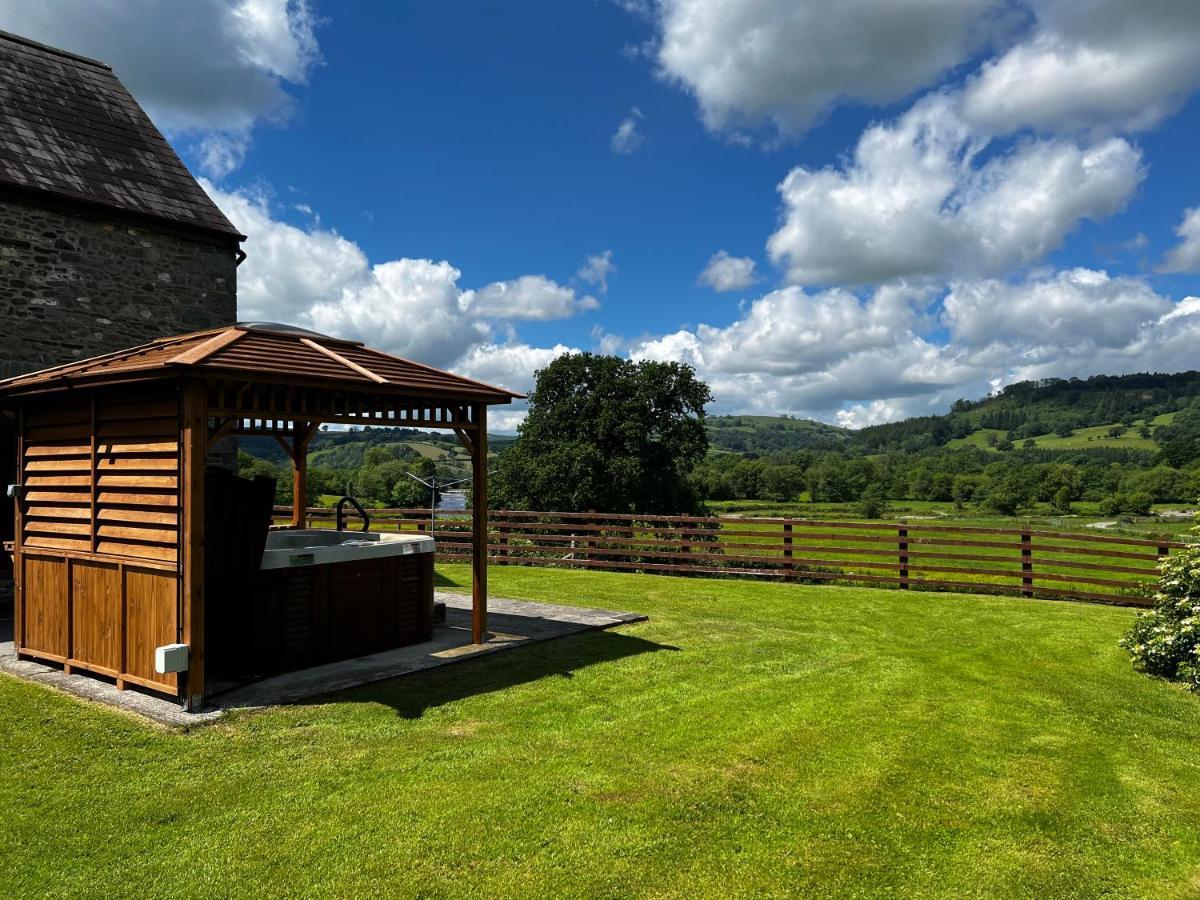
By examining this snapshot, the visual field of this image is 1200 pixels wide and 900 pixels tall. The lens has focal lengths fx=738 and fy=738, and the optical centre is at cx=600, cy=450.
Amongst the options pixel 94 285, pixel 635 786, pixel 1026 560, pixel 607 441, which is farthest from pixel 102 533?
pixel 607 441

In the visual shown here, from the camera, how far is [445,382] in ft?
24.1

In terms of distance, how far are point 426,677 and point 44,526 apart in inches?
152

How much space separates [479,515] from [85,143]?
28.5 ft

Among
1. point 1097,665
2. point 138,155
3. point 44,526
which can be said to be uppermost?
point 138,155

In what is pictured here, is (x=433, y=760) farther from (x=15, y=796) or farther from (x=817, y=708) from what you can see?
(x=817, y=708)

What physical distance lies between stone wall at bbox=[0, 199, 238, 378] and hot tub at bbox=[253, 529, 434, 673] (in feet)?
17.6

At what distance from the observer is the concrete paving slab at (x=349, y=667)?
5.57 metres

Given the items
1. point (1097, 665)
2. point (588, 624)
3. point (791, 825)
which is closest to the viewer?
point (791, 825)

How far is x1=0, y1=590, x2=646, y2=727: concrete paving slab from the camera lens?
5.57 m

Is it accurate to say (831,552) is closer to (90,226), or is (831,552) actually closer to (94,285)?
(94,285)

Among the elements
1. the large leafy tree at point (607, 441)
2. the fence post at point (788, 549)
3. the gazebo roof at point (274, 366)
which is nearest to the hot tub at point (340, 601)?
the gazebo roof at point (274, 366)

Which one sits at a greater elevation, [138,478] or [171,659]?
[138,478]

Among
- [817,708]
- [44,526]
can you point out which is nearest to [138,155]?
[44,526]

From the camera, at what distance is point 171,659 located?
209 inches
